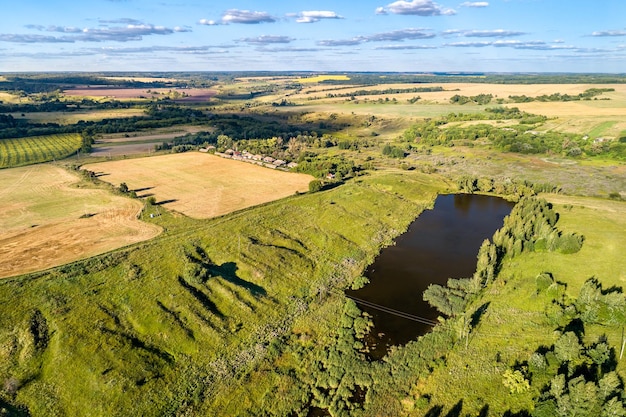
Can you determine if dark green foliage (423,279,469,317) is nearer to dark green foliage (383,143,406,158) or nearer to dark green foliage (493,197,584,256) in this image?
dark green foliage (493,197,584,256)

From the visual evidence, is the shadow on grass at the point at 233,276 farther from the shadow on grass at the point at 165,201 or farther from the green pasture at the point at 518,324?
the shadow on grass at the point at 165,201

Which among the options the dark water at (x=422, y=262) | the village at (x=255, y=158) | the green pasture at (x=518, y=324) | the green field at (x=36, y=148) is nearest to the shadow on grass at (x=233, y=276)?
the dark water at (x=422, y=262)

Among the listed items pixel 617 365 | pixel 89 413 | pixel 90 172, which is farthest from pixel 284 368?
pixel 90 172

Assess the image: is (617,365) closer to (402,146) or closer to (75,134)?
(402,146)

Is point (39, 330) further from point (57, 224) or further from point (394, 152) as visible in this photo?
point (394, 152)

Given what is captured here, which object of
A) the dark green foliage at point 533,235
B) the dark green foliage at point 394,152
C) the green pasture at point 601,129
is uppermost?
the green pasture at point 601,129

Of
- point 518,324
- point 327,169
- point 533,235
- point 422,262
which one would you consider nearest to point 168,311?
point 422,262
